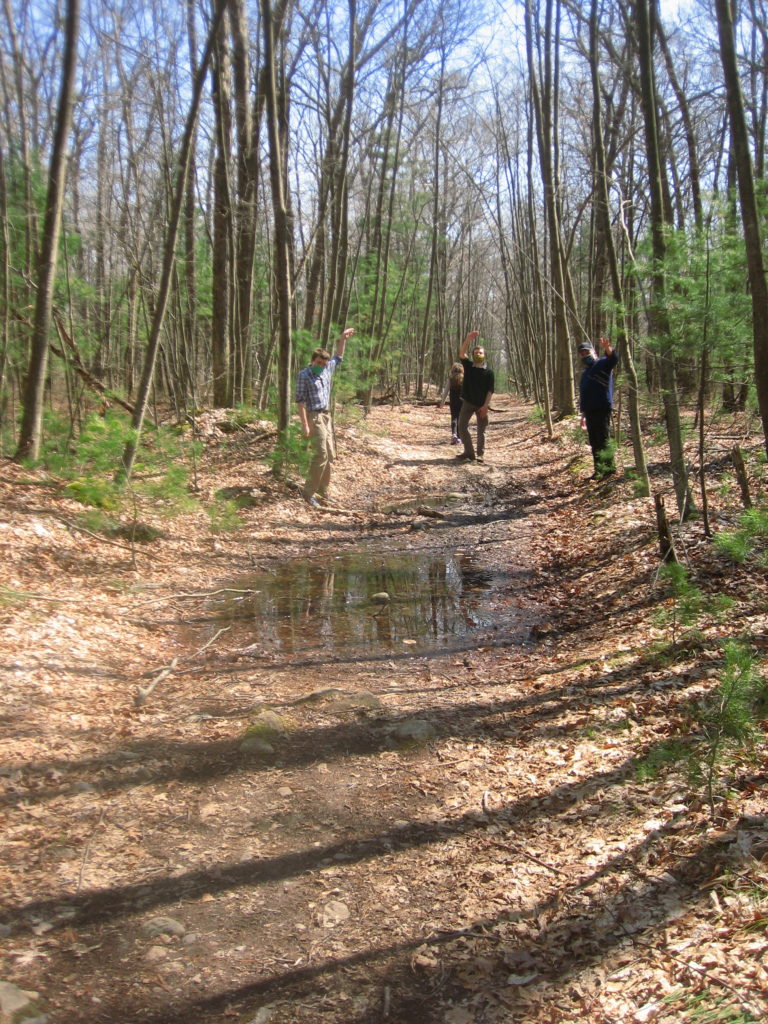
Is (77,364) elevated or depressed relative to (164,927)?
elevated

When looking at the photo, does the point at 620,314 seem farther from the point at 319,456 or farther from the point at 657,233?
the point at 319,456

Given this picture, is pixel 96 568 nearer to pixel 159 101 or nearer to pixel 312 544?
pixel 312 544

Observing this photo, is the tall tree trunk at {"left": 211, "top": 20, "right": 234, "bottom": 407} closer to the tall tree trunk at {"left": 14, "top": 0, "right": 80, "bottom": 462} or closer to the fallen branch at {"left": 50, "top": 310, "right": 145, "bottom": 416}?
the fallen branch at {"left": 50, "top": 310, "right": 145, "bottom": 416}

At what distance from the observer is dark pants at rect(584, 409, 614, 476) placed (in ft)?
34.1

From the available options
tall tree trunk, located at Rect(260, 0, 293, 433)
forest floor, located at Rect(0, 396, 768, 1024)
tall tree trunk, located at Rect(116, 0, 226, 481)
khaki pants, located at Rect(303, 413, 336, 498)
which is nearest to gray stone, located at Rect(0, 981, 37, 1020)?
forest floor, located at Rect(0, 396, 768, 1024)

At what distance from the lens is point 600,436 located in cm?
1077

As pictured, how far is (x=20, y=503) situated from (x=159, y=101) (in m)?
7.87

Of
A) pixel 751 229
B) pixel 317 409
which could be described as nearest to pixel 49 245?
pixel 317 409

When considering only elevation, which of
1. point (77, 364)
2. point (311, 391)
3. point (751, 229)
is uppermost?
point (77, 364)

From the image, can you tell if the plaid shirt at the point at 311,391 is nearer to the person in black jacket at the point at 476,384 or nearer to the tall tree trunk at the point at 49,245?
the tall tree trunk at the point at 49,245

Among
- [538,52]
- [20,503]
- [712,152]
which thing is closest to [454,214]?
[712,152]

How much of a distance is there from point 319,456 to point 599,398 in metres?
4.07

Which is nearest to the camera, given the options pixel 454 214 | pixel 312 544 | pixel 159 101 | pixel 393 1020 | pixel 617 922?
pixel 393 1020

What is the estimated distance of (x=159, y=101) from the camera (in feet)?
38.3
